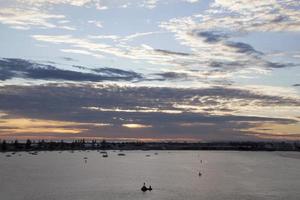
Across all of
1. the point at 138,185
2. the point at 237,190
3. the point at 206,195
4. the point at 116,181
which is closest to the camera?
the point at 206,195

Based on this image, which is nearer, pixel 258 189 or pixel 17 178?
pixel 258 189

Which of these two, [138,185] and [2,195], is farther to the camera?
[138,185]

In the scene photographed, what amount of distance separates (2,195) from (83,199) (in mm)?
15261

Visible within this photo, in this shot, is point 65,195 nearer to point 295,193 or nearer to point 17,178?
point 17,178

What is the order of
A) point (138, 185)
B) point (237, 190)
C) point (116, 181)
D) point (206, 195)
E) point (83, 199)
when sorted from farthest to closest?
point (116, 181) < point (138, 185) < point (237, 190) < point (206, 195) < point (83, 199)

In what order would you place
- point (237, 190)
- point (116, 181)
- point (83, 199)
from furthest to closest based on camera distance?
1. point (116, 181)
2. point (237, 190)
3. point (83, 199)

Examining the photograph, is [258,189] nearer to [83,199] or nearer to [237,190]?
[237,190]

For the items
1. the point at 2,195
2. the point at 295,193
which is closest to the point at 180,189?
the point at 295,193

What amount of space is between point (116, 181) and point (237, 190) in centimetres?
3148

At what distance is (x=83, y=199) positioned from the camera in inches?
3189

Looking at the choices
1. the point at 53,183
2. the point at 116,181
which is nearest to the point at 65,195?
the point at 53,183

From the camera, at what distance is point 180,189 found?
98000mm

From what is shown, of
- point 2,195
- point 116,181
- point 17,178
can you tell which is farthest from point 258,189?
point 17,178

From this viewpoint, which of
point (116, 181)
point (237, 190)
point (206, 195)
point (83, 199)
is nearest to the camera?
point (83, 199)
